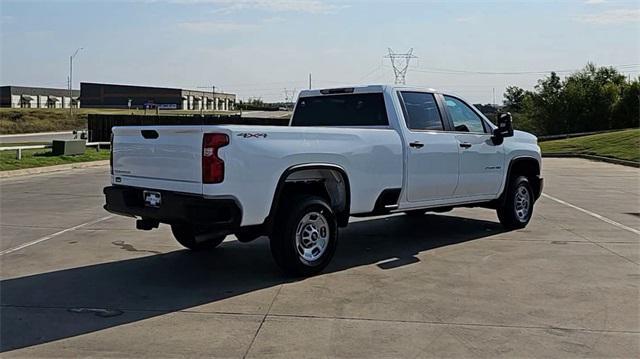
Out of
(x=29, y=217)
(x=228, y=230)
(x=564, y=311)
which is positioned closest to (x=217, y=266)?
(x=228, y=230)

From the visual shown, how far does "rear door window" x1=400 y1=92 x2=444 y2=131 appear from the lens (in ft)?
26.7

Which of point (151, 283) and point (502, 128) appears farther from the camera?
point (502, 128)

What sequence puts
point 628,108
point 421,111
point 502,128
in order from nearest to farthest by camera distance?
point 421,111 < point 502,128 < point 628,108

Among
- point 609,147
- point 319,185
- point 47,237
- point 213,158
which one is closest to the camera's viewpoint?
point 213,158

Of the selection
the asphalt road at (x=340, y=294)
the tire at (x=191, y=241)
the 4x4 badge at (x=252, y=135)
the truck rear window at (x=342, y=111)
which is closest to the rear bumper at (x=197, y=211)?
the 4x4 badge at (x=252, y=135)

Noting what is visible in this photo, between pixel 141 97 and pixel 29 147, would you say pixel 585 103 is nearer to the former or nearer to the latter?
pixel 29 147

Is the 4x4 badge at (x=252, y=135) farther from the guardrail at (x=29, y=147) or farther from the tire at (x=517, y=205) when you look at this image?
the guardrail at (x=29, y=147)

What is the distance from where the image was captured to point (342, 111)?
28.1 ft

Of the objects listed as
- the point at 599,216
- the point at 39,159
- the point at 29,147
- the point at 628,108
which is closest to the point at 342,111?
the point at 599,216

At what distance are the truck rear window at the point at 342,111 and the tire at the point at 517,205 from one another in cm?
280

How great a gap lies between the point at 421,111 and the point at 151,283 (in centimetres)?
401

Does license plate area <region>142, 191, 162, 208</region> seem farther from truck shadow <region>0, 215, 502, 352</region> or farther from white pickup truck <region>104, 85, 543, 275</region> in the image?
truck shadow <region>0, 215, 502, 352</region>

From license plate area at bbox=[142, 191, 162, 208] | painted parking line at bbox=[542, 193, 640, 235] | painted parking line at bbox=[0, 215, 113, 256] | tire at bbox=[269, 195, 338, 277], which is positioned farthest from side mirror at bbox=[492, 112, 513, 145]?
painted parking line at bbox=[0, 215, 113, 256]

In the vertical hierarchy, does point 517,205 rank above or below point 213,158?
below
